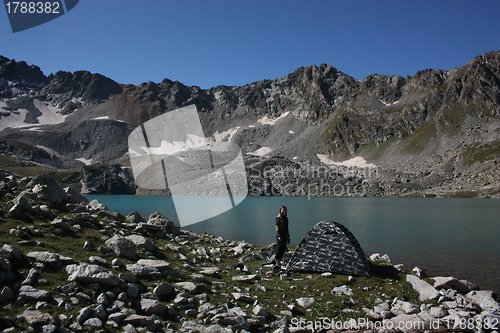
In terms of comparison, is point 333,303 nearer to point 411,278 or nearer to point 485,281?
point 411,278

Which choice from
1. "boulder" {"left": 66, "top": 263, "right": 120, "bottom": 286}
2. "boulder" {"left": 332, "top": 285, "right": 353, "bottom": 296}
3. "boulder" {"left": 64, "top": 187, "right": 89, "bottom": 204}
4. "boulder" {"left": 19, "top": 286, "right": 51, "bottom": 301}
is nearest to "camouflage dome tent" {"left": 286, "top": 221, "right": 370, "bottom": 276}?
"boulder" {"left": 332, "top": 285, "right": 353, "bottom": 296}

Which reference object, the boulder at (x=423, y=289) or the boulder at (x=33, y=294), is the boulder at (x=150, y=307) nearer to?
the boulder at (x=33, y=294)

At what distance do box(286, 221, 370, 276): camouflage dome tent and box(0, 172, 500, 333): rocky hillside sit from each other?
60 cm

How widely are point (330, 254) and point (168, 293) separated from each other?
8.66 meters

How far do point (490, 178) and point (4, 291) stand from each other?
608 feet

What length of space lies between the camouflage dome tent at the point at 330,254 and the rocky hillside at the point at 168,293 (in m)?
0.60

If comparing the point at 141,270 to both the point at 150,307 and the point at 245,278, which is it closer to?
the point at 150,307

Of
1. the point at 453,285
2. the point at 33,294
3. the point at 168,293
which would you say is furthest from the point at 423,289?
the point at 33,294

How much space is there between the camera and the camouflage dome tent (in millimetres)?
14539

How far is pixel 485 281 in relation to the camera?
16.8 m

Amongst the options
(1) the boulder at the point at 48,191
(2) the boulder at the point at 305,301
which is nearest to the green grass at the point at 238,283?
(2) the boulder at the point at 305,301

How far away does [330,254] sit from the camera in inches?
591

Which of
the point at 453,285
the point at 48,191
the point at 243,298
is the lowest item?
the point at 453,285

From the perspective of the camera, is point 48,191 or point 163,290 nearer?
point 163,290
